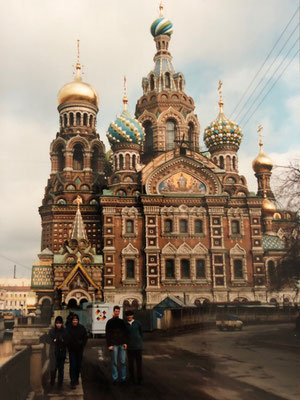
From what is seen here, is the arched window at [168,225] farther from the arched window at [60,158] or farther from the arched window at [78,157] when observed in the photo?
the arched window at [60,158]

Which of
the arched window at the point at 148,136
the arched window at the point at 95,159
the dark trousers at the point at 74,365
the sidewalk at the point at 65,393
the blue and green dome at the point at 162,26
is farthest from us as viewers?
the blue and green dome at the point at 162,26

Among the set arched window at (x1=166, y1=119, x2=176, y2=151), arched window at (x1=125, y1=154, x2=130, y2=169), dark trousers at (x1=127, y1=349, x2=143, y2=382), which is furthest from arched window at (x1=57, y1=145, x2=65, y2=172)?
dark trousers at (x1=127, y1=349, x2=143, y2=382)

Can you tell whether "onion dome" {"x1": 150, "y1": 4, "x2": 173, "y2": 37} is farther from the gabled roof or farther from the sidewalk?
the sidewalk

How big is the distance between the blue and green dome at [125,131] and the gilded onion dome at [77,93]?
500 centimetres

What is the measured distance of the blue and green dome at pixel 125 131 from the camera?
41.5 meters

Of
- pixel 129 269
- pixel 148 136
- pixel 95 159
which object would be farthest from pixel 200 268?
pixel 148 136

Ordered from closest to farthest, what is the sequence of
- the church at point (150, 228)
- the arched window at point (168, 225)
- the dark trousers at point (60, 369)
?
1. the dark trousers at point (60, 369)
2. the church at point (150, 228)
3. the arched window at point (168, 225)

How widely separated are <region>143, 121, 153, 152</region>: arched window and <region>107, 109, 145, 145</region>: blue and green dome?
4.11 metres

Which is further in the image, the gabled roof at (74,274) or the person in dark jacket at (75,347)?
the gabled roof at (74,274)

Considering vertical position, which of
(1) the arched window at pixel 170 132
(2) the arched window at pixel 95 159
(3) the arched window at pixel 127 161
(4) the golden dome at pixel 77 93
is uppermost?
(4) the golden dome at pixel 77 93

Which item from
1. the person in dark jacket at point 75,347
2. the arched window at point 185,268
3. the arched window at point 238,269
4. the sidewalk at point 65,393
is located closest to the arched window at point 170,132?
the arched window at point 185,268

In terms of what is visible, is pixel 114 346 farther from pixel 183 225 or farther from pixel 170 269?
pixel 183 225

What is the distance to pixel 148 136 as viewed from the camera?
47.1 metres

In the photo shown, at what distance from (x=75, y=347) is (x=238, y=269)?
97.6ft
